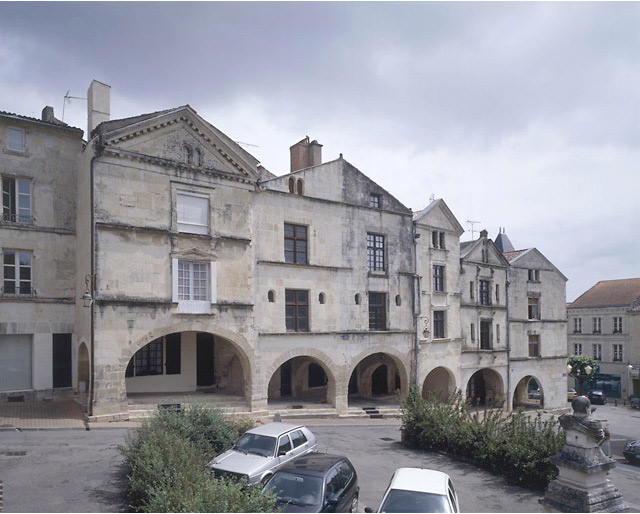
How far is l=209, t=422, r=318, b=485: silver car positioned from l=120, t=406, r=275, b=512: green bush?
382 millimetres

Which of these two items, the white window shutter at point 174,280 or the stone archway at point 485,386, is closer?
the white window shutter at point 174,280

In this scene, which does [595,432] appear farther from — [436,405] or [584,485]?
[436,405]

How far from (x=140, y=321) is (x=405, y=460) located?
10.8m

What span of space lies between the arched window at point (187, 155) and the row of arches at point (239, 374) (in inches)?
306

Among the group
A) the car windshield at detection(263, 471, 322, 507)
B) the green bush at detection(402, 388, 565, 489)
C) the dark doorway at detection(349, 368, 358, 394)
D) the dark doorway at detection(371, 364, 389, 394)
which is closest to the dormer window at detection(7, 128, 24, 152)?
the car windshield at detection(263, 471, 322, 507)

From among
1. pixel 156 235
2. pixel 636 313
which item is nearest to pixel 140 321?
pixel 156 235

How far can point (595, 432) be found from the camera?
10391 mm

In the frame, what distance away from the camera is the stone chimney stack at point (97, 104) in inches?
830

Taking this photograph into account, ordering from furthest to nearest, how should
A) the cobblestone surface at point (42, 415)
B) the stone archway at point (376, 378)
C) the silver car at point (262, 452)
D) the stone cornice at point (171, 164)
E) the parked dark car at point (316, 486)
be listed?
the stone archway at point (376, 378), the stone cornice at point (171, 164), the cobblestone surface at point (42, 415), the silver car at point (262, 452), the parked dark car at point (316, 486)

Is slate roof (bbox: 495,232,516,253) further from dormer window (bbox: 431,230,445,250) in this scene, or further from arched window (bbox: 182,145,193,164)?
arched window (bbox: 182,145,193,164)

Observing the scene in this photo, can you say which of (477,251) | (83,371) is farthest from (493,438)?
(477,251)

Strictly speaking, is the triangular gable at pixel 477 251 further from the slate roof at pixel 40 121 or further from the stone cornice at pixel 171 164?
the slate roof at pixel 40 121

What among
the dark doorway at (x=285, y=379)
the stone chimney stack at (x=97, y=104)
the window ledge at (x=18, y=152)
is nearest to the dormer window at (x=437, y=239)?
the dark doorway at (x=285, y=379)

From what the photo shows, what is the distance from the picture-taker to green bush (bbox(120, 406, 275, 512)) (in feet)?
27.2
